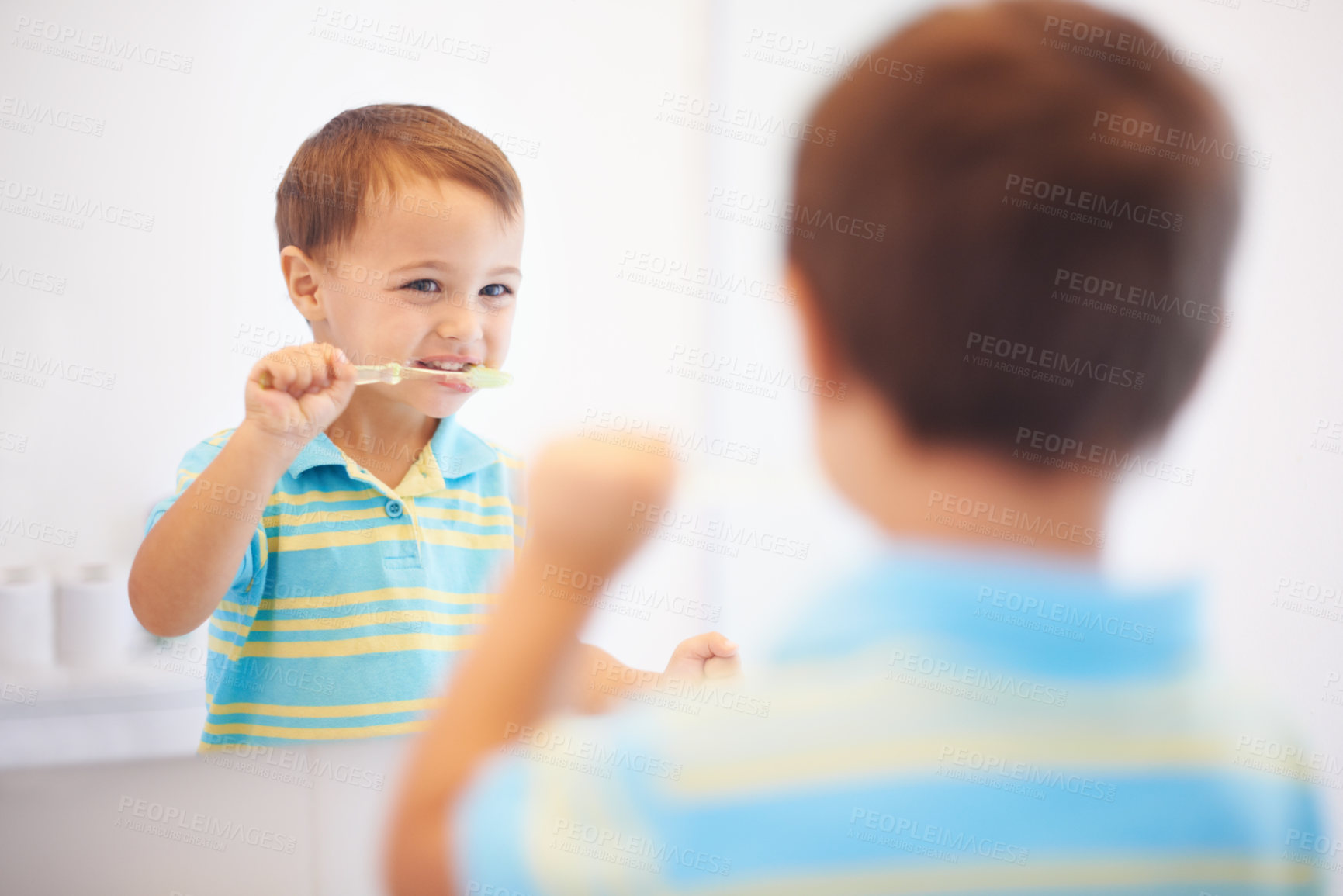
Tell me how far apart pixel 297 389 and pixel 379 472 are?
0.25 meters

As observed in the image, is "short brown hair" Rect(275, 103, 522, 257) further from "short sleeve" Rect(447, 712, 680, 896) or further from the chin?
"short sleeve" Rect(447, 712, 680, 896)

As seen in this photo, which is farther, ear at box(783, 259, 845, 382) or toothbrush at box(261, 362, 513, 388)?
toothbrush at box(261, 362, 513, 388)

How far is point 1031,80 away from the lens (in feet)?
0.86

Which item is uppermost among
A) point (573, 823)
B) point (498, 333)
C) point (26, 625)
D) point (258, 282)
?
point (258, 282)

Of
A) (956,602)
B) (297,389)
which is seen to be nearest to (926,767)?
(956,602)

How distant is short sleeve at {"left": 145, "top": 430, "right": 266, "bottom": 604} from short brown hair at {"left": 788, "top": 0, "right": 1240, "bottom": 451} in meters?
0.62

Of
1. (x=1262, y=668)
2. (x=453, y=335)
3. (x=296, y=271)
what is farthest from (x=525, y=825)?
(x=1262, y=668)

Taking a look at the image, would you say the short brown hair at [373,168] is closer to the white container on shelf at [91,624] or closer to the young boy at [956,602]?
the white container on shelf at [91,624]

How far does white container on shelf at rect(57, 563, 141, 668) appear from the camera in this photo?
117 cm

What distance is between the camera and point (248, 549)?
77 cm

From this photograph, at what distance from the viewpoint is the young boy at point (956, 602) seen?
10.4 inches

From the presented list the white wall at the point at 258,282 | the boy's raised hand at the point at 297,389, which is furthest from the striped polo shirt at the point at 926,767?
the white wall at the point at 258,282

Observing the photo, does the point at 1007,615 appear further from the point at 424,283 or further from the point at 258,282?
the point at 258,282

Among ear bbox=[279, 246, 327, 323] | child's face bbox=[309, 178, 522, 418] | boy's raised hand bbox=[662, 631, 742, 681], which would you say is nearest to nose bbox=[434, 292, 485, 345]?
child's face bbox=[309, 178, 522, 418]
